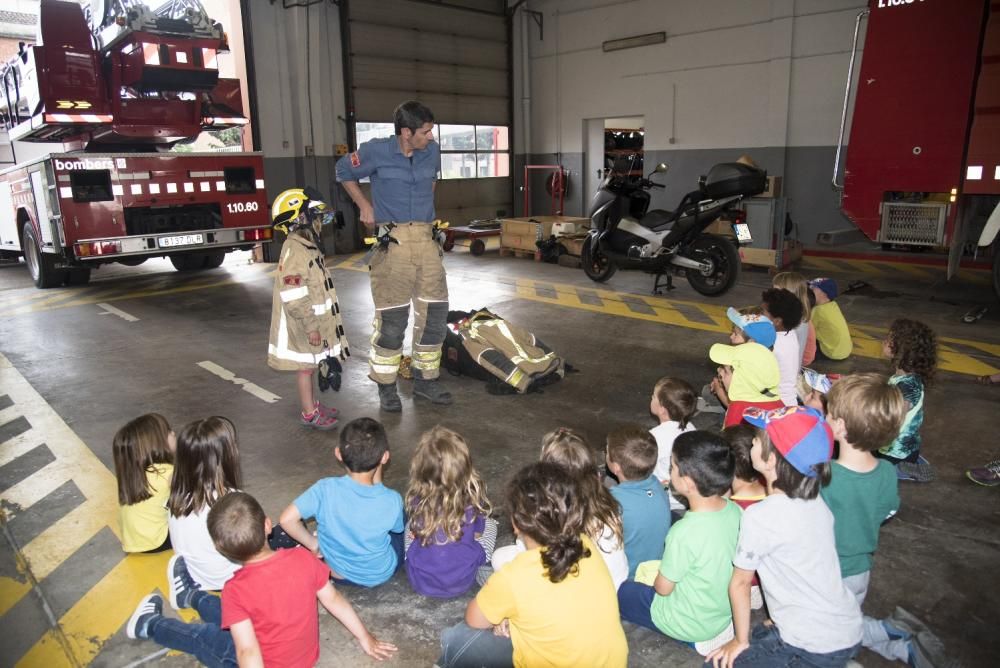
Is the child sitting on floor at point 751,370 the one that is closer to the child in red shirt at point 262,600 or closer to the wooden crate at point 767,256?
the child in red shirt at point 262,600

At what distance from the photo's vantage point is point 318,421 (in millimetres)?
4863

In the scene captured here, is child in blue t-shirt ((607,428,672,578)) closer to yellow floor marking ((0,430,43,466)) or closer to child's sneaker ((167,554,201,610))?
child's sneaker ((167,554,201,610))

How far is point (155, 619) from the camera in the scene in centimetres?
272

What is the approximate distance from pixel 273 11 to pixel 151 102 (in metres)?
4.53

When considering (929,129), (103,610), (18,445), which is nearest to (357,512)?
(103,610)

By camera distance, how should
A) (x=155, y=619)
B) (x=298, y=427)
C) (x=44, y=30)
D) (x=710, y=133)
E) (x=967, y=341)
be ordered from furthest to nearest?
(x=710, y=133) → (x=44, y=30) → (x=967, y=341) → (x=298, y=427) → (x=155, y=619)

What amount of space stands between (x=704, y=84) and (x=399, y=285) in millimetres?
11371

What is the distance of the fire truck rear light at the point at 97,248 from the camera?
359 inches

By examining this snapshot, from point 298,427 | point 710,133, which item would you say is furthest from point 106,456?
point 710,133

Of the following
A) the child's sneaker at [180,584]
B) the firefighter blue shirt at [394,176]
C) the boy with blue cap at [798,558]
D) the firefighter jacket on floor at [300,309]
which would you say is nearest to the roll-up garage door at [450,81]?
the firefighter blue shirt at [394,176]

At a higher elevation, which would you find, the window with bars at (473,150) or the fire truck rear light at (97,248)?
the window with bars at (473,150)

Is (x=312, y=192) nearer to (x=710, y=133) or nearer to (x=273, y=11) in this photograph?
(x=273, y=11)

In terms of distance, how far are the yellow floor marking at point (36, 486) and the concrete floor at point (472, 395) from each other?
0.23ft

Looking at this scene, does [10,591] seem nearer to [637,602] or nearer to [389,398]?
[389,398]
